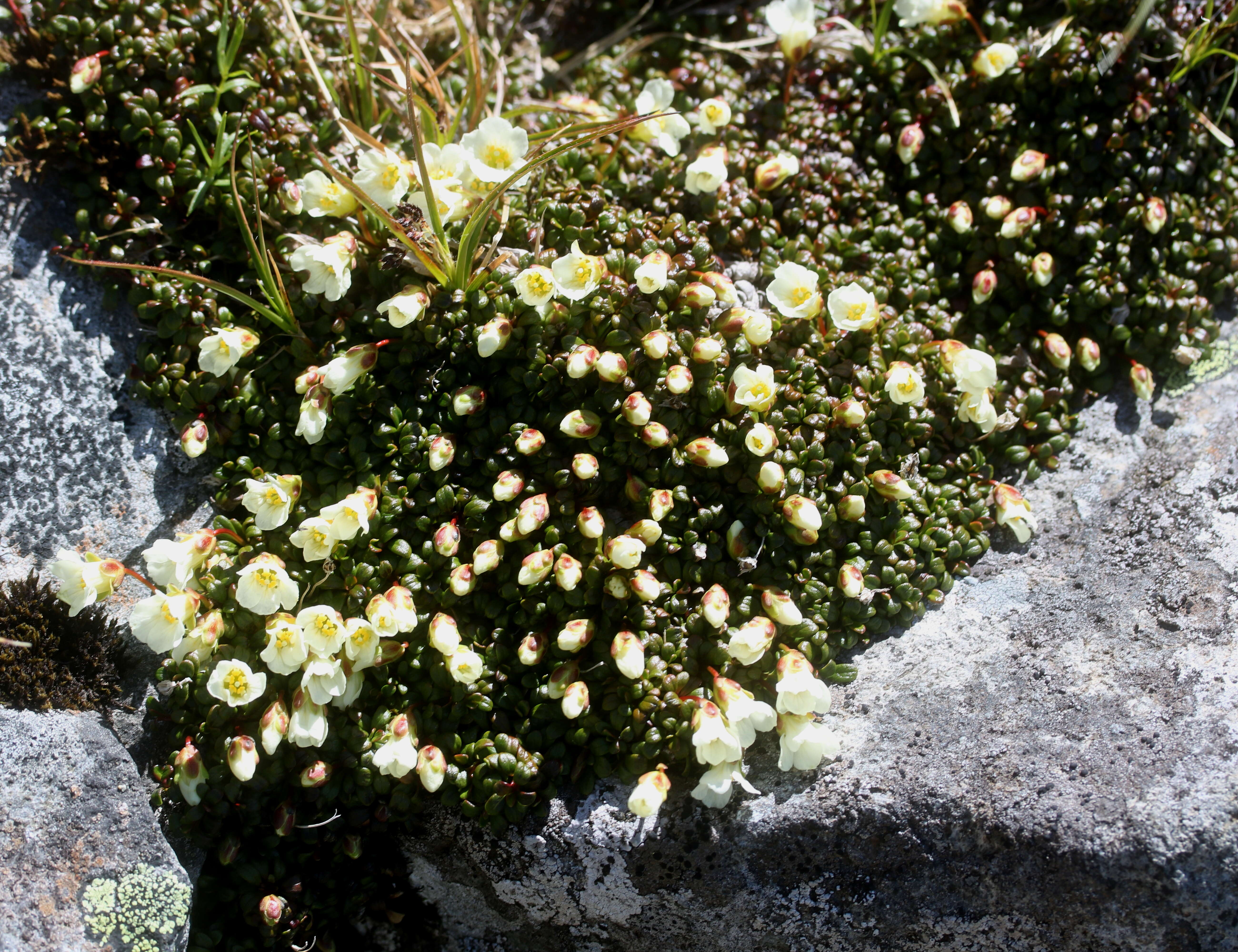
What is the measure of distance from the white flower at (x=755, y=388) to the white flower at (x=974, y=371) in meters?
0.74

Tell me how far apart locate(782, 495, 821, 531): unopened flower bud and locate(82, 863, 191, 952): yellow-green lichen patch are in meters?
2.34

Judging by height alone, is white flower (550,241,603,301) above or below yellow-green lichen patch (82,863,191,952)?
above

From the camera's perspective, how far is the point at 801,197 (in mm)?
3736

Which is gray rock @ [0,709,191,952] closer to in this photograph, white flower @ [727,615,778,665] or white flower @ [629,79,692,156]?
white flower @ [727,615,778,665]

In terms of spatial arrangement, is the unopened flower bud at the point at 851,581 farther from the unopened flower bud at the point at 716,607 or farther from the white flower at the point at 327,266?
the white flower at the point at 327,266

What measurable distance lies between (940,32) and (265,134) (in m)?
2.93

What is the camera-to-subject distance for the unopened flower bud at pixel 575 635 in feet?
9.40

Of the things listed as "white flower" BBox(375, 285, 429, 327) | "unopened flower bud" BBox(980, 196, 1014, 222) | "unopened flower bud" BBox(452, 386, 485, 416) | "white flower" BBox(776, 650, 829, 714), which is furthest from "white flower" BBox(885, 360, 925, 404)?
"white flower" BBox(375, 285, 429, 327)

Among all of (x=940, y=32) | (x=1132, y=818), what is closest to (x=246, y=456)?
(x=1132, y=818)

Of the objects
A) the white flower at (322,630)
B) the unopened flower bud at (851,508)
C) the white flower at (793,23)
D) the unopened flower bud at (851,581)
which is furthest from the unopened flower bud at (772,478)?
the white flower at (793,23)

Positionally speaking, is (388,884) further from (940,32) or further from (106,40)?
(940,32)

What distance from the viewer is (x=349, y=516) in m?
2.86

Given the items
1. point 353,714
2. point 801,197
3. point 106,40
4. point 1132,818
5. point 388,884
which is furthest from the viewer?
point 801,197

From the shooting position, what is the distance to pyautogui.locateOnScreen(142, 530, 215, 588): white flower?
2.83m
